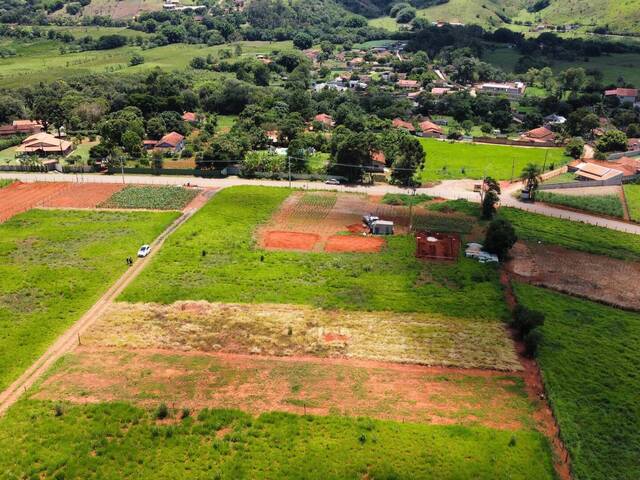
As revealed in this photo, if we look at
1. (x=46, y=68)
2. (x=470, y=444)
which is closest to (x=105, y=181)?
(x=470, y=444)

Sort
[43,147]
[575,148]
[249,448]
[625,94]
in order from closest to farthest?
[249,448]
[43,147]
[575,148]
[625,94]

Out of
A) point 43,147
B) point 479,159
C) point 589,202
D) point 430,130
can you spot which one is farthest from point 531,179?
point 43,147

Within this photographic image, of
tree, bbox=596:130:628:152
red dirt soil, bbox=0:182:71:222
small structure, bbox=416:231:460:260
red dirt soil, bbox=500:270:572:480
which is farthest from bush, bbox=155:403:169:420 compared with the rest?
tree, bbox=596:130:628:152

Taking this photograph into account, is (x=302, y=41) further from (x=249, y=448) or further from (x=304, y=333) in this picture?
(x=249, y=448)

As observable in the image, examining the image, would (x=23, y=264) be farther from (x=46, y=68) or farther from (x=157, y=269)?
(x=46, y=68)

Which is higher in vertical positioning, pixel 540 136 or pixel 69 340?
pixel 540 136

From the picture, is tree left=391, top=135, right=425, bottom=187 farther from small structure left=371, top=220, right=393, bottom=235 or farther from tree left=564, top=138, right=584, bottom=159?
tree left=564, top=138, right=584, bottom=159
